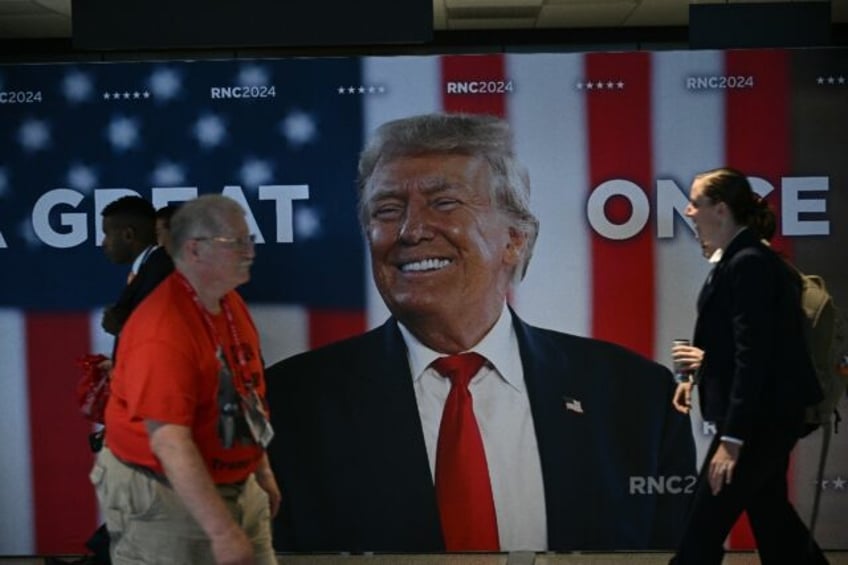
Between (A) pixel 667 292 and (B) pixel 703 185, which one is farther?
(A) pixel 667 292

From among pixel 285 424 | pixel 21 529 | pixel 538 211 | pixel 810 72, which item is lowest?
pixel 21 529

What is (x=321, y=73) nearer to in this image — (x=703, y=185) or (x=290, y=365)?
(x=290, y=365)

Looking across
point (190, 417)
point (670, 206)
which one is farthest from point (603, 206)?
point (190, 417)

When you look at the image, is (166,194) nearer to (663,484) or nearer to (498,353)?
(498,353)

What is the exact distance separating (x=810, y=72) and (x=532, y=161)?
112 centimetres

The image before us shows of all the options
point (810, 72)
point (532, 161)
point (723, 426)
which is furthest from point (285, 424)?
point (810, 72)

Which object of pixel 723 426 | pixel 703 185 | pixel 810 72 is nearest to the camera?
pixel 723 426

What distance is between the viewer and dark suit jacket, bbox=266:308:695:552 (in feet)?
16.0

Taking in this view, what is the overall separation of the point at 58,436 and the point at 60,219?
872 millimetres

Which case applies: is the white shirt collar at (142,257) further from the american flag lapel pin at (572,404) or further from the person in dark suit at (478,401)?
the american flag lapel pin at (572,404)

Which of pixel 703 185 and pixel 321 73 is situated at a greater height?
pixel 321 73

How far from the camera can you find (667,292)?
16.1 feet

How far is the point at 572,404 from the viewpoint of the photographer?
4.89m

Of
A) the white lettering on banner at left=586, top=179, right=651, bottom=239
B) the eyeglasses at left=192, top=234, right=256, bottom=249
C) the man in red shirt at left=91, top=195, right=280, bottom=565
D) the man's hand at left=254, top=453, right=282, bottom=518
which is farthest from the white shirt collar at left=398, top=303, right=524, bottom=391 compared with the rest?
the eyeglasses at left=192, top=234, right=256, bottom=249
